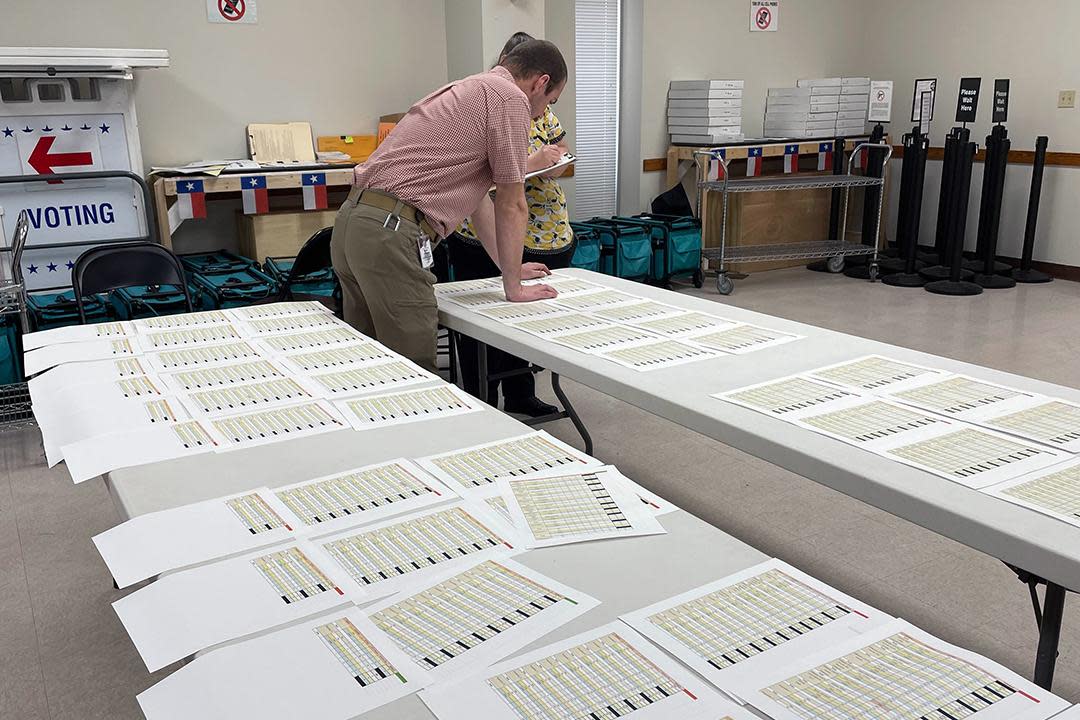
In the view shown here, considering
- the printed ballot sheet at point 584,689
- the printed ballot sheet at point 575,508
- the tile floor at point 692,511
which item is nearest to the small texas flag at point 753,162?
the tile floor at point 692,511

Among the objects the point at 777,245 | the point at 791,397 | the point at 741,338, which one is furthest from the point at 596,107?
the point at 791,397

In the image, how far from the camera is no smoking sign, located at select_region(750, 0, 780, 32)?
7.55m

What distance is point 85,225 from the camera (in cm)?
477

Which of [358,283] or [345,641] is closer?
[345,641]

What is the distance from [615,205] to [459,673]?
673 cm

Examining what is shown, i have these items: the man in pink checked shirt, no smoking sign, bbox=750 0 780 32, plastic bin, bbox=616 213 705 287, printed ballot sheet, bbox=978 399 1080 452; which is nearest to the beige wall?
no smoking sign, bbox=750 0 780 32

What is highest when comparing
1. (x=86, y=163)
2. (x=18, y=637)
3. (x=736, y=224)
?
(x=86, y=163)

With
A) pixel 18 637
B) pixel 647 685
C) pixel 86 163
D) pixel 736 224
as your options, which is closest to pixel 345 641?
pixel 647 685

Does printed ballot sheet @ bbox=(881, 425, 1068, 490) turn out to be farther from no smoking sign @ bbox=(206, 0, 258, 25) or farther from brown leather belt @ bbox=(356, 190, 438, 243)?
no smoking sign @ bbox=(206, 0, 258, 25)

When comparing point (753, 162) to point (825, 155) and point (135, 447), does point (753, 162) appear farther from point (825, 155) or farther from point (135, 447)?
point (135, 447)

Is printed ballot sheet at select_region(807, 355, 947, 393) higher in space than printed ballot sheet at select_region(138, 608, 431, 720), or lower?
higher

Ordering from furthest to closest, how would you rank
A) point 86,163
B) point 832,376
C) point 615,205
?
point 615,205 < point 86,163 < point 832,376

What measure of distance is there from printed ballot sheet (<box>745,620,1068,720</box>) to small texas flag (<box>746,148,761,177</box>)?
6.36 metres

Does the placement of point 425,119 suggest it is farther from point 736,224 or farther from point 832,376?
point 736,224
